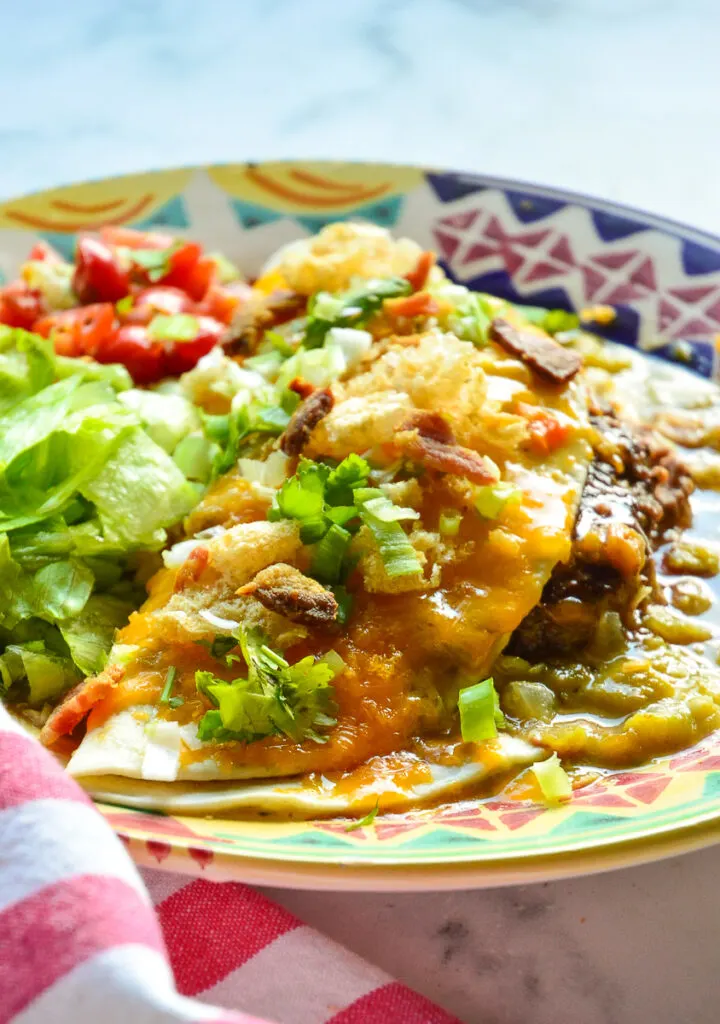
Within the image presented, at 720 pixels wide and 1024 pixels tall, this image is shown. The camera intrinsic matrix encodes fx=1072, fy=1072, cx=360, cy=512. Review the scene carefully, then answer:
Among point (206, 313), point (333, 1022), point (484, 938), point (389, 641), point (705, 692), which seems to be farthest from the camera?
point (206, 313)

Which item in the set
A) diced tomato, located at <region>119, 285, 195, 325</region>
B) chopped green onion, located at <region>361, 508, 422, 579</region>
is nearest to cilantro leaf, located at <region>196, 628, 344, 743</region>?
chopped green onion, located at <region>361, 508, 422, 579</region>

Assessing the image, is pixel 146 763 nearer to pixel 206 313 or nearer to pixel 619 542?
pixel 619 542

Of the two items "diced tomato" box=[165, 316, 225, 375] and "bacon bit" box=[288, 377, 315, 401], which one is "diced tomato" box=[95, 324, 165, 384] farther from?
"bacon bit" box=[288, 377, 315, 401]

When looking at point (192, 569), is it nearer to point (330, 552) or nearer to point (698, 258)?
point (330, 552)

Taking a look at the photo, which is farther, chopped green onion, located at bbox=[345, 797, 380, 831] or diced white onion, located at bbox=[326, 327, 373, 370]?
diced white onion, located at bbox=[326, 327, 373, 370]

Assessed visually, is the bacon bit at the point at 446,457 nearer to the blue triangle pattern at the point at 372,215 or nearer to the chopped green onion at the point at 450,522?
the chopped green onion at the point at 450,522

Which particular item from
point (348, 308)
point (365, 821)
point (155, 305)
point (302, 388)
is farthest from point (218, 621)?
point (155, 305)

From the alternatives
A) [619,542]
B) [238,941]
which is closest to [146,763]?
[238,941]
